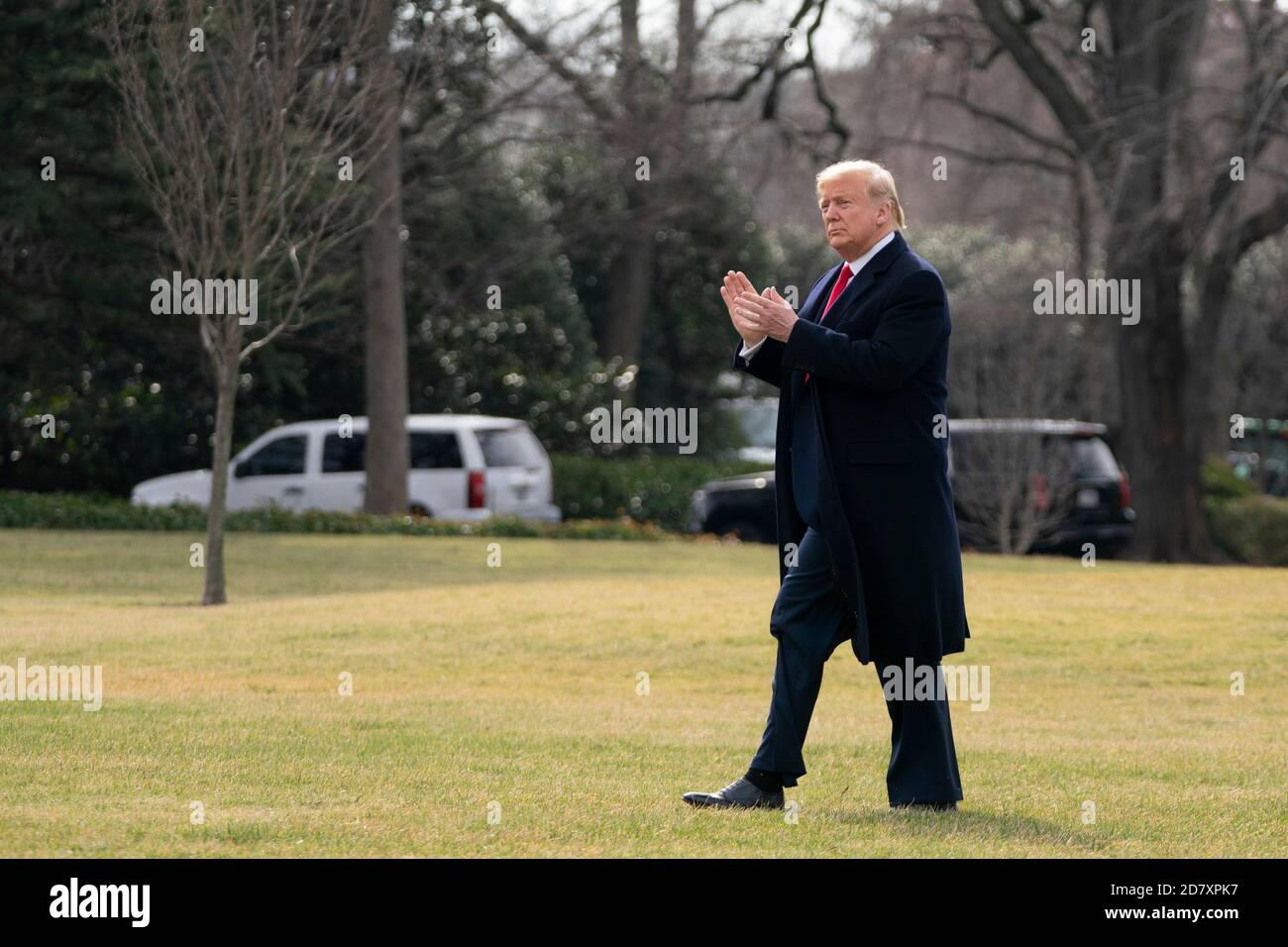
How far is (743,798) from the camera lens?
6.27 meters

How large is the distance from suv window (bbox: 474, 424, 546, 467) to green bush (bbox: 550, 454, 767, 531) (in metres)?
2.88

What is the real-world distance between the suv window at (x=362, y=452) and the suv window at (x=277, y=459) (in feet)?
1.00

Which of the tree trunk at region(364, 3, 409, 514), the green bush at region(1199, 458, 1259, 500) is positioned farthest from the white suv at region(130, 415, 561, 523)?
the green bush at region(1199, 458, 1259, 500)

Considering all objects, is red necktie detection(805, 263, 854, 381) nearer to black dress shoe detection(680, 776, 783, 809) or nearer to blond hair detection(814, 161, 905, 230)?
blond hair detection(814, 161, 905, 230)

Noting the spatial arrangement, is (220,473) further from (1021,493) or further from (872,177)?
(1021,493)

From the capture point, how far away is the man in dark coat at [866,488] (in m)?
6.10

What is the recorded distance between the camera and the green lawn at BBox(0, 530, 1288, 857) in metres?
5.98

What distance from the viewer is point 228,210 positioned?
1438 cm

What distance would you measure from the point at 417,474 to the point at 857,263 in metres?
17.7

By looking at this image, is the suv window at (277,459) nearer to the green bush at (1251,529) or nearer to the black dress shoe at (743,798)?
the green bush at (1251,529)

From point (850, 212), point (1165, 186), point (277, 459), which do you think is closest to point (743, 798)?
point (850, 212)

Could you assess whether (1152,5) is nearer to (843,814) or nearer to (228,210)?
(228,210)

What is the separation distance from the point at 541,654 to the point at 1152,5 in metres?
14.2

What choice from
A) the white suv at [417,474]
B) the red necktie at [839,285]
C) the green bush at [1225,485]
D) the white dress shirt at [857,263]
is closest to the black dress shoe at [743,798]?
the white dress shirt at [857,263]
